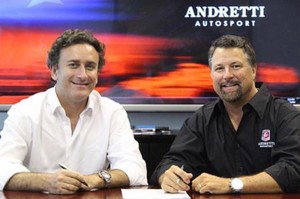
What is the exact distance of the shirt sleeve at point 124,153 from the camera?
221 cm

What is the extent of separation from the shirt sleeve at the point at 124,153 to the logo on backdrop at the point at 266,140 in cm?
56

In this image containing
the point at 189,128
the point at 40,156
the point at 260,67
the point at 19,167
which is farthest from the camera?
the point at 260,67

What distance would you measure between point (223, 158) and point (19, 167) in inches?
36.6

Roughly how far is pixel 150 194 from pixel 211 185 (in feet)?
0.79

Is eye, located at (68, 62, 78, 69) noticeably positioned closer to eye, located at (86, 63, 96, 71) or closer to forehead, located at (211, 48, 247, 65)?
eye, located at (86, 63, 96, 71)

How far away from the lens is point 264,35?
3.49 m

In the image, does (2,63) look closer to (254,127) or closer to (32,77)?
(32,77)

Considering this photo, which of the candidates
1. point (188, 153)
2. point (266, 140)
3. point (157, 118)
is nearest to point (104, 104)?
point (188, 153)

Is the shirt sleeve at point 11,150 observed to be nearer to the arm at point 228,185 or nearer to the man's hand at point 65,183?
the man's hand at point 65,183

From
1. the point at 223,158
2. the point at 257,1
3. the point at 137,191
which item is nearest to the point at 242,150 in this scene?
the point at 223,158

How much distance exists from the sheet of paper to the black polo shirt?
28 centimetres

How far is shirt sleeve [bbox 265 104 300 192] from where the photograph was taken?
202cm

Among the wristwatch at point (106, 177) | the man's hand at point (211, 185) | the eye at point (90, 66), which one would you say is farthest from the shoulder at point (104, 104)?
the man's hand at point (211, 185)

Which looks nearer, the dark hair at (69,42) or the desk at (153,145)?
the dark hair at (69,42)
